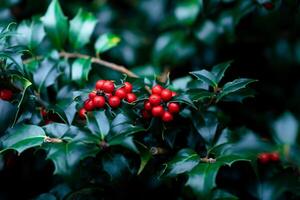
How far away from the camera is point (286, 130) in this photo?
1655 millimetres

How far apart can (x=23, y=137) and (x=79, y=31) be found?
0.75 metres

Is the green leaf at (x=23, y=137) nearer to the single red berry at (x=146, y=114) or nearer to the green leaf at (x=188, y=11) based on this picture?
the single red berry at (x=146, y=114)

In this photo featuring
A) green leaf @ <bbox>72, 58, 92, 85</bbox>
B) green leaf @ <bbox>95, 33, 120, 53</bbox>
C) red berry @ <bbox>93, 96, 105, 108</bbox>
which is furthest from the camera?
green leaf @ <bbox>95, 33, 120, 53</bbox>

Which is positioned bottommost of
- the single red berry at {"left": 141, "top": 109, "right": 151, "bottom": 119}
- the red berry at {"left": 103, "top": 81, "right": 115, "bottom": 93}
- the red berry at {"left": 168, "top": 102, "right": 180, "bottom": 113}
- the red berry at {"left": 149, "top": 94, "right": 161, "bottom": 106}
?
the single red berry at {"left": 141, "top": 109, "right": 151, "bottom": 119}

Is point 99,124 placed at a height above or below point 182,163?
above

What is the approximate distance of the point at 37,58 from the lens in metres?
1.96

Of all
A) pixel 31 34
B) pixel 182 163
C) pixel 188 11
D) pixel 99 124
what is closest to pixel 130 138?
pixel 99 124

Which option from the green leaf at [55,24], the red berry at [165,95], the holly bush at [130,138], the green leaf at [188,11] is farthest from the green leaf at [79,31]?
the red berry at [165,95]

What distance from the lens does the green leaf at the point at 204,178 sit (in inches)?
52.2

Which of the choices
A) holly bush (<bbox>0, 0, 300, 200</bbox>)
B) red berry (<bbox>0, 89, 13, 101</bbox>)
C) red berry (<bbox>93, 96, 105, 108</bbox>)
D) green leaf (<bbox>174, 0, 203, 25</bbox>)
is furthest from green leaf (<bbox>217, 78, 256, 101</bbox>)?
green leaf (<bbox>174, 0, 203, 25</bbox>)

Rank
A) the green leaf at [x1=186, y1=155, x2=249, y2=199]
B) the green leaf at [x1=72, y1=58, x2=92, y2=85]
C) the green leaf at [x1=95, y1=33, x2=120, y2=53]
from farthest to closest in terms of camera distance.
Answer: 1. the green leaf at [x1=95, y1=33, x2=120, y2=53]
2. the green leaf at [x1=72, y1=58, x2=92, y2=85]
3. the green leaf at [x1=186, y1=155, x2=249, y2=199]

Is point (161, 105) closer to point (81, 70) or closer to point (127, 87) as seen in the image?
point (127, 87)

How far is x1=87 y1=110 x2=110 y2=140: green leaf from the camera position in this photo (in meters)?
1.35

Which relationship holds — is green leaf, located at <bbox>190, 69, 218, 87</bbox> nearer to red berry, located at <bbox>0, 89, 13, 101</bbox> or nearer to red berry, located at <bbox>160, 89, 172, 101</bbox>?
red berry, located at <bbox>160, 89, 172, 101</bbox>
